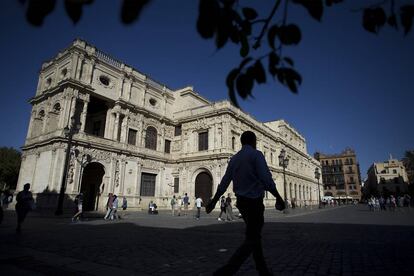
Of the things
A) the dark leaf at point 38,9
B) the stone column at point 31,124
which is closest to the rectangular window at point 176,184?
the stone column at point 31,124

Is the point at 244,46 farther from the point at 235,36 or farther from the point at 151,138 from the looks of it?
the point at 151,138

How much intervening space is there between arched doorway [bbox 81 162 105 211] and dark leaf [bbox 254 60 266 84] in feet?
78.9

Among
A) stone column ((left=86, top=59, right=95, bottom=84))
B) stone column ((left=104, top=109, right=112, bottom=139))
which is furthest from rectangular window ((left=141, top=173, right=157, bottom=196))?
stone column ((left=86, top=59, right=95, bottom=84))

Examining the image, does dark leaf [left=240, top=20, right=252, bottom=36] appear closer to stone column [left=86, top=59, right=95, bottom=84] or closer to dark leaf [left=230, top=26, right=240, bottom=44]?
dark leaf [left=230, top=26, right=240, bottom=44]

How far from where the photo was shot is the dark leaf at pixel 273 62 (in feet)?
5.16

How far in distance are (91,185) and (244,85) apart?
2586 cm

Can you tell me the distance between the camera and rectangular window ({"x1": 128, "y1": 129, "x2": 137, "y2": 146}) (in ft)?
83.9

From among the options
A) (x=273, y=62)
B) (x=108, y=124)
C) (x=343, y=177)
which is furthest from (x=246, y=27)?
(x=343, y=177)

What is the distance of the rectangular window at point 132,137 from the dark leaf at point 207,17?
25.4m

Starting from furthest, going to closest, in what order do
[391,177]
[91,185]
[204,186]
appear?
1. [391,177]
2. [204,186]
3. [91,185]

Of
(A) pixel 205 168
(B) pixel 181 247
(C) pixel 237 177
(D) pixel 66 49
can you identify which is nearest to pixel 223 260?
(B) pixel 181 247

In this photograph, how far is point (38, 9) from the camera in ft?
3.56

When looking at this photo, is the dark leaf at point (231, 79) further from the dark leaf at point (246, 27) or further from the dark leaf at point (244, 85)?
the dark leaf at point (246, 27)

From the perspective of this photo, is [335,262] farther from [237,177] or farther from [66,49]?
[66,49]
